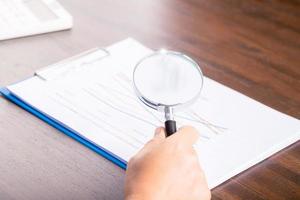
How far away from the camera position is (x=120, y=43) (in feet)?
3.81

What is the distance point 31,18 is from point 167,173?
24.1 inches

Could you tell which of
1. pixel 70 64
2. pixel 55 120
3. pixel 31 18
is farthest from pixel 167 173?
pixel 31 18

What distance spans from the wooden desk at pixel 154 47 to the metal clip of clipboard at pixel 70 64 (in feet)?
0.13

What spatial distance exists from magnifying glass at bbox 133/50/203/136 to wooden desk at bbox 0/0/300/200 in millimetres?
126

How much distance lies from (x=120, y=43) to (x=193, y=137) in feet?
1.46

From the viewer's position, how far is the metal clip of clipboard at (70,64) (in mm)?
1031

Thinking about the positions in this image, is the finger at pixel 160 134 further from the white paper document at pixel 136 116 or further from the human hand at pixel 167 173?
the white paper document at pixel 136 116

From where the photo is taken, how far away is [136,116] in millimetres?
952

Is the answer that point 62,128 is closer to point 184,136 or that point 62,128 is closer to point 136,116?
point 136,116

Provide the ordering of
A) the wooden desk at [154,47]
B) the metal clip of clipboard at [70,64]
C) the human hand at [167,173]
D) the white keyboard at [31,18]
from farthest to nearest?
1. the white keyboard at [31,18]
2. the metal clip of clipboard at [70,64]
3. the wooden desk at [154,47]
4. the human hand at [167,173]

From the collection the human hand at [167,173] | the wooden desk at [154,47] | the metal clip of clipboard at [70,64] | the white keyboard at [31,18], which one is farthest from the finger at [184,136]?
the white keyboard at [31,18]

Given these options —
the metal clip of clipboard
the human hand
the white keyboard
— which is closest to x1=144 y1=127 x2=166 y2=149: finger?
the human hand

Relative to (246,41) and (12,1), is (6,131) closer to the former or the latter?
(12,1)

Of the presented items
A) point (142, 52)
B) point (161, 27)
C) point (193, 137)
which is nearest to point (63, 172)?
point (193, 137)
